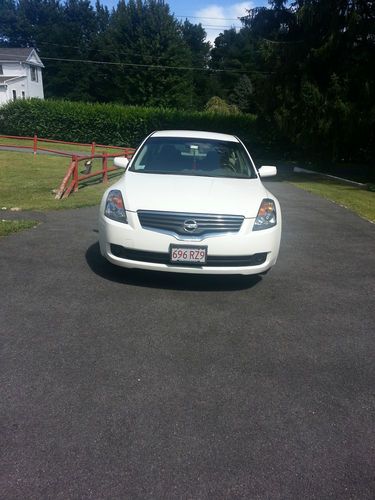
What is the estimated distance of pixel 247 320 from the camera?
158 inches

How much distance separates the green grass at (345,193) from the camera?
33.8 ft

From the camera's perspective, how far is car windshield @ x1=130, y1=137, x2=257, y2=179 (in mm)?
5668

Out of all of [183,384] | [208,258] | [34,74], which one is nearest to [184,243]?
[208,258]

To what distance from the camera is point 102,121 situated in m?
34.1

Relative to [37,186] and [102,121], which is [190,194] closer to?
[37,186]

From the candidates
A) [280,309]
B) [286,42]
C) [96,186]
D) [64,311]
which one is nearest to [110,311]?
[64,311]

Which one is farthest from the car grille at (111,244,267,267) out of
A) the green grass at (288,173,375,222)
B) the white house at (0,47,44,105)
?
the white house at (0,47,44,105)

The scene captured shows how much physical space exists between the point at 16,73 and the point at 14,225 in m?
47.8

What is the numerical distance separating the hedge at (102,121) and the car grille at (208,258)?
2957 centimetres

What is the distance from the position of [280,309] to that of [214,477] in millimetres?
2300

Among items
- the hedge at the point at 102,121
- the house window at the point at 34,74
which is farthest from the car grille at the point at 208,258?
the house window at the point at 34,74

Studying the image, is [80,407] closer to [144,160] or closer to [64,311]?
[64,311]

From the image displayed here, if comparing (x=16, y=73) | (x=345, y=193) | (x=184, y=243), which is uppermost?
(x=16, y=73)

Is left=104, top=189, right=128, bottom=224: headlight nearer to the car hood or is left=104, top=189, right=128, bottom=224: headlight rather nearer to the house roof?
the car hood
